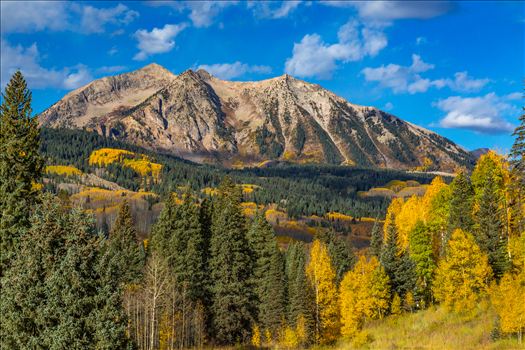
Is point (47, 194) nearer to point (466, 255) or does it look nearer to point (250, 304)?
point (250, 304)

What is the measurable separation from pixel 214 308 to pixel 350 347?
17.5 metres

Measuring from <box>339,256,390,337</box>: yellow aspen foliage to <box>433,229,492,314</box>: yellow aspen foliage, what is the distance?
39.8 ft

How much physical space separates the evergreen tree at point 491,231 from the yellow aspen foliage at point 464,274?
3058 mm

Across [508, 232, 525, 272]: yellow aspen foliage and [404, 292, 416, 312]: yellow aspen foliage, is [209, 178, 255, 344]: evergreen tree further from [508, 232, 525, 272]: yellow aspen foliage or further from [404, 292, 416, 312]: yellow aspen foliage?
[508, 232, 525, 272]: yellow aspen foliage

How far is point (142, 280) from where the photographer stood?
2621 inches

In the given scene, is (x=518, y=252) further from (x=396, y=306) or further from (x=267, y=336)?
(x=267, y=336)

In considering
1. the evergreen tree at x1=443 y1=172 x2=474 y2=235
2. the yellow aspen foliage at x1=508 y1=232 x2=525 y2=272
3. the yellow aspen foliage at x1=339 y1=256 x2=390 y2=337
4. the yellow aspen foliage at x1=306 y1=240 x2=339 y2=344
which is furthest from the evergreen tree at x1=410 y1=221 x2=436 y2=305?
the yellow aspen foliage at x1=508 y1=232 x2=525 y2=272

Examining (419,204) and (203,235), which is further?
(419,204)

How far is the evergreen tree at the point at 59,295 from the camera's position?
93.4 ft

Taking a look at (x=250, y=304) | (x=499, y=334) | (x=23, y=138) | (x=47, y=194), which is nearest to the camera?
(x=47, y=194)

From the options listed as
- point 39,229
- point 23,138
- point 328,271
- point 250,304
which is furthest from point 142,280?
point 39,229

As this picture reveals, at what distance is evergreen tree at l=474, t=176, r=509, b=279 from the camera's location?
208ft

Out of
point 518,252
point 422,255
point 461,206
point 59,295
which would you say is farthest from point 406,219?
point 59,295

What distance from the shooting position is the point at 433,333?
55.6 m
